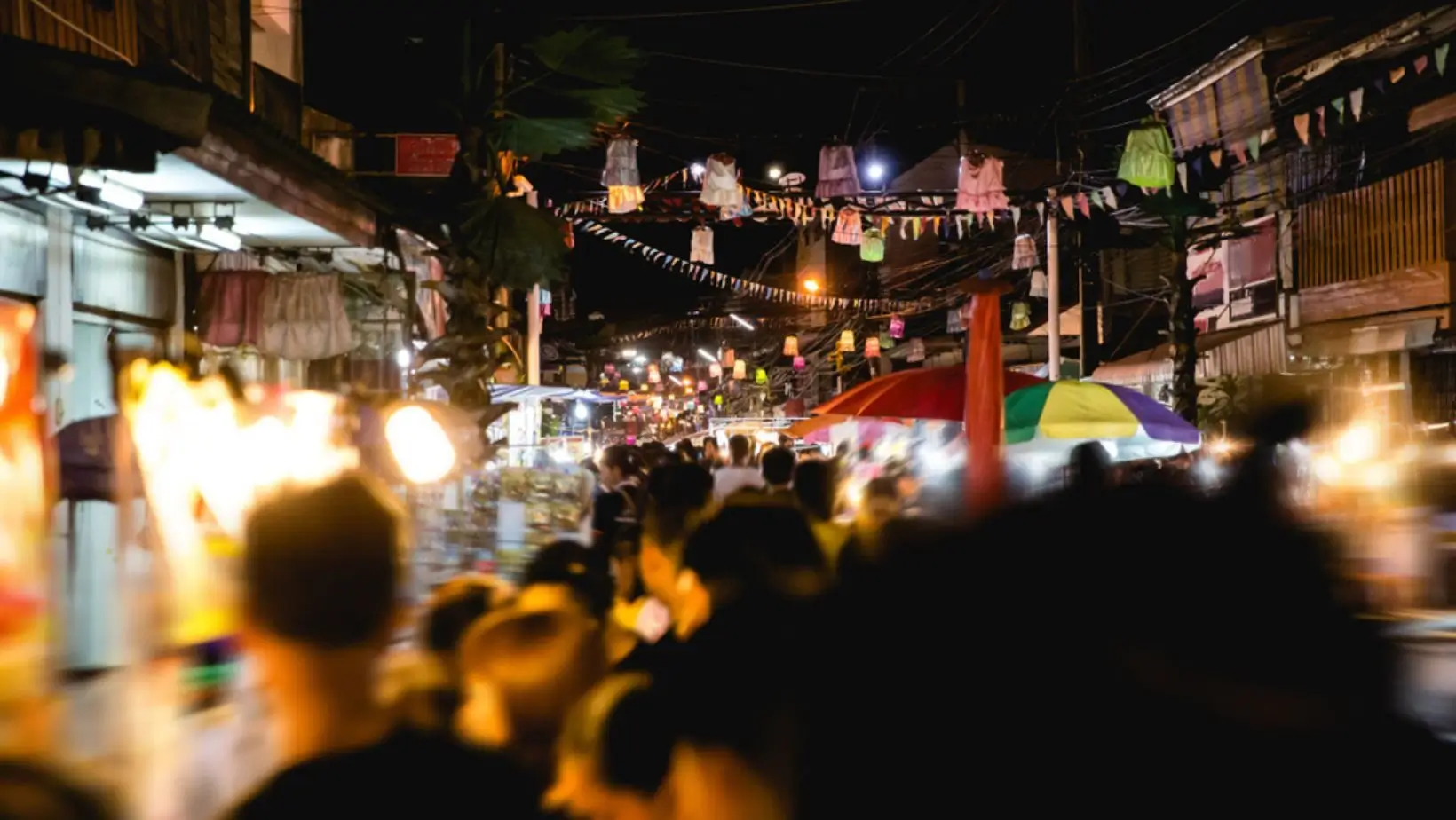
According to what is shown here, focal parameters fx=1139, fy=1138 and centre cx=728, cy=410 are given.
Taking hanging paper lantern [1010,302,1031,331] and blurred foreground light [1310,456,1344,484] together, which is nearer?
blurred foreground light [1310,456,1344,484]

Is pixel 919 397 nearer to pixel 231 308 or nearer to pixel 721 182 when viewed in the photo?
pixel 231 308

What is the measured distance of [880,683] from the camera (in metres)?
3.15

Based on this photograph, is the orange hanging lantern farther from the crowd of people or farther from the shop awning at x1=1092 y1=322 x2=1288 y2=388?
the shop awning at x1=1092 y1=322 x2=1288 y2=388

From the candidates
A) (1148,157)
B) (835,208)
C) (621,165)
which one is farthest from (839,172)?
(1148,157)

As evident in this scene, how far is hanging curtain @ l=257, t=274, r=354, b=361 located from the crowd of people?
750cm

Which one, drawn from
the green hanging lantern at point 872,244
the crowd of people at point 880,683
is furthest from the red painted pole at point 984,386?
the green hanging lantern at point 872,244

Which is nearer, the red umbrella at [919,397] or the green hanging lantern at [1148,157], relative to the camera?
the red umbrella at [919,397]

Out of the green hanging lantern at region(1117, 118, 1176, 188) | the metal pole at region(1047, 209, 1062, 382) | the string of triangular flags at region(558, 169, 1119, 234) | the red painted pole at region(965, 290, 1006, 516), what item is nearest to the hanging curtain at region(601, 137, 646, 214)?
the string of triangular flags at region(558, 169, 1119, 234)

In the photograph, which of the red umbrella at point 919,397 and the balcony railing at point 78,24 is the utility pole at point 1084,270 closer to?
the red umbrella at point 919,397

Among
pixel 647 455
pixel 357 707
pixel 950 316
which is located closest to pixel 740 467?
pixel 647 455

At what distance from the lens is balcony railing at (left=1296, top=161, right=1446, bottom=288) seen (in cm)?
1742

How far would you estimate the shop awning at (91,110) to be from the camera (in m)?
5.62

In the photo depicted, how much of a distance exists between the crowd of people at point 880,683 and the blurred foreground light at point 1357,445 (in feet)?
25.6

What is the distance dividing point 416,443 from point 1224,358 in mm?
21293
